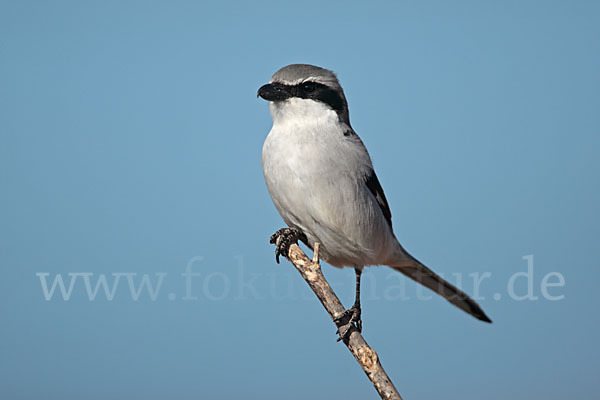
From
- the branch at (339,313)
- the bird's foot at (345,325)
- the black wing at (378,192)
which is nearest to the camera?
the branch at (339,313)

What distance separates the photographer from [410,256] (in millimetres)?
3807

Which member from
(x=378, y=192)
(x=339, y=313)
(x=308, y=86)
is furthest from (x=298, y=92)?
(x=339, y=313)

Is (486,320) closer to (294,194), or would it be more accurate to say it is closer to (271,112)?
(294,194)

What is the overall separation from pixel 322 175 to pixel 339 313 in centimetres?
69

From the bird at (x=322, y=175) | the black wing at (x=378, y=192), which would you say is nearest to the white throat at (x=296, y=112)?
the bird at (x=322, y=175)

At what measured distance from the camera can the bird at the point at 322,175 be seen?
3.09 meters

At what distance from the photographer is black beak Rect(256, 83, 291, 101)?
318 centimetres

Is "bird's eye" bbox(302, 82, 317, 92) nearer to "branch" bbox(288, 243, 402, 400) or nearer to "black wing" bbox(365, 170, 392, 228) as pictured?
"black wing" bbox(365, 170, 392, 228)

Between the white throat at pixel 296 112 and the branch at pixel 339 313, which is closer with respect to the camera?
the branch at pixel 339 313

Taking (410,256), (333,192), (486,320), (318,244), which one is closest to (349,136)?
(333,192)

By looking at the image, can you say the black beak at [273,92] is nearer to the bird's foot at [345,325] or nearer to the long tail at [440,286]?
the bird's foot at [345,325]

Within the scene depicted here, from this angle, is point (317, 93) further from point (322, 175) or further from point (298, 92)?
point (322, 175)

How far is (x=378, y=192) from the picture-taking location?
3461mm

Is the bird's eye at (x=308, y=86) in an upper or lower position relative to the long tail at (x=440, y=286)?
upper
